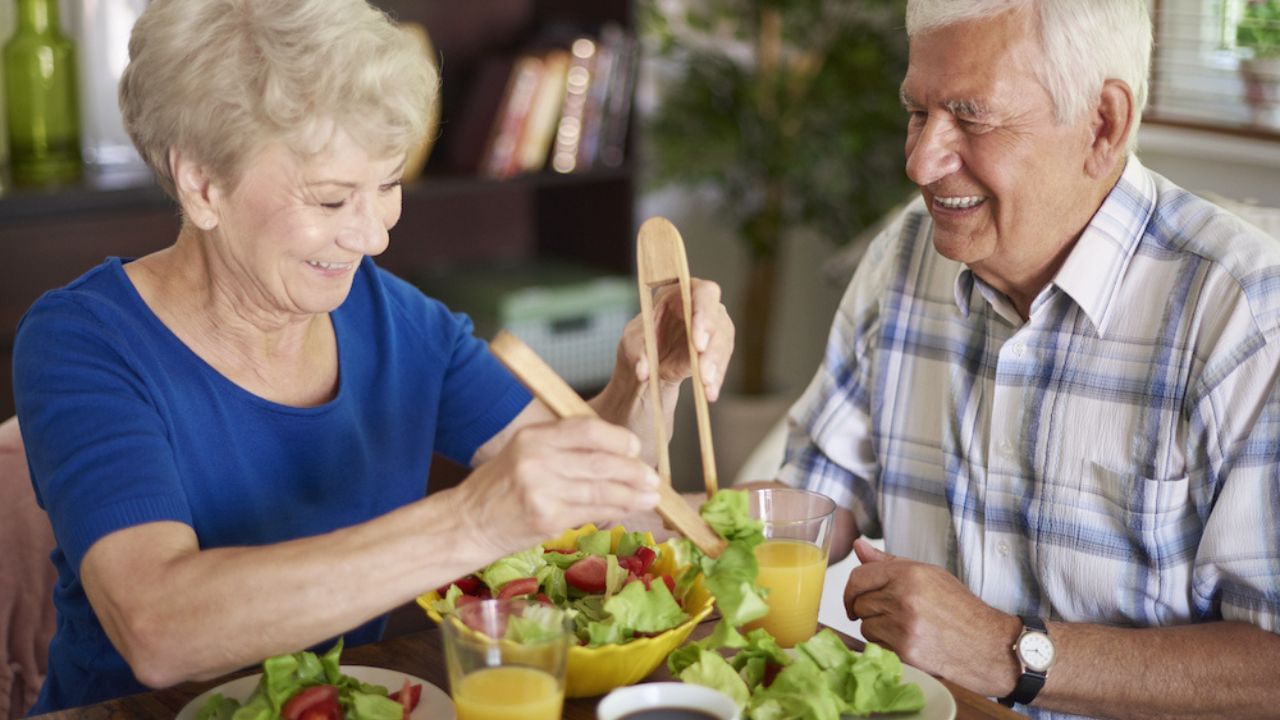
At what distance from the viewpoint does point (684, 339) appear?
5.27 ft

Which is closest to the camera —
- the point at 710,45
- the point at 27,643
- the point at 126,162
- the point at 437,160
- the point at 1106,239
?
the point at 1106,239

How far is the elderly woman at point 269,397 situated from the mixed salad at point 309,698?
0.03 meters

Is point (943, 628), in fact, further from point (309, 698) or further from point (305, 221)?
point (305, 221)

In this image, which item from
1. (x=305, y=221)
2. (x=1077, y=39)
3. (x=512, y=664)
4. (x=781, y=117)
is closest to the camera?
(x=512, y=664)

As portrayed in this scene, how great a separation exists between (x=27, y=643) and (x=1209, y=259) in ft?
4.89

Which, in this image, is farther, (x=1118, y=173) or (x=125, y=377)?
(x=1118, y=173)

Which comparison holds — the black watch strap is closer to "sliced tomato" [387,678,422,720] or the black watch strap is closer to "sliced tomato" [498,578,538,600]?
"sliced tomato" [498,578,538,600]

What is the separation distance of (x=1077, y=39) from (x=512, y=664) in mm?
966

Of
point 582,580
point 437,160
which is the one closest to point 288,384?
point 582,580

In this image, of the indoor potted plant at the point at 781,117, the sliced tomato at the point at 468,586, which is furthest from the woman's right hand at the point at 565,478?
the indoor potted plant at the point at 781,117

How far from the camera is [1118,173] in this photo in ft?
5.44

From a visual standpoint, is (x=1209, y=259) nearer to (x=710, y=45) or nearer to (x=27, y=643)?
(x=27, y=643)

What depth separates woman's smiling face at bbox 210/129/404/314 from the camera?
1.42m

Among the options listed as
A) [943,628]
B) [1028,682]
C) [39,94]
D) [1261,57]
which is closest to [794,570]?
[943,628]
